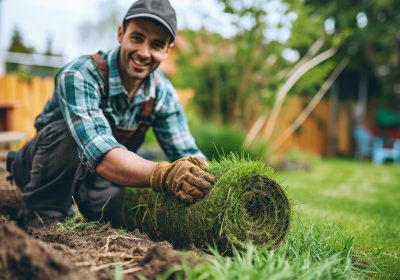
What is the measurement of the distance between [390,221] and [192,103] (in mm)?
5057

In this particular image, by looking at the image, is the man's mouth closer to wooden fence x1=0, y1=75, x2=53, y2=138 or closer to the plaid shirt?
the plaid shirt

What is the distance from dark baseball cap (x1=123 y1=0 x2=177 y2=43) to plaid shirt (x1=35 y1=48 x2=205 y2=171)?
1.15 feet

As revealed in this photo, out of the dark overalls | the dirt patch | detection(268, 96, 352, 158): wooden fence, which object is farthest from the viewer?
detection(268, 96, 352, 158): wooden fence

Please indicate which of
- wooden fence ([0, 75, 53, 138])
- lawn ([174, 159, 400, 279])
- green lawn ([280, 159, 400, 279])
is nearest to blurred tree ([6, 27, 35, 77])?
wooden fence ([0, 75, 53, 138])

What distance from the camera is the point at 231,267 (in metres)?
1.75

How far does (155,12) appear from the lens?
2.59 meters

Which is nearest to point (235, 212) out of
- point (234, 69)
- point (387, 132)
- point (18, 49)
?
point (234, 69)

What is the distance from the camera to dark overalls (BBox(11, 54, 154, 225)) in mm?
2811

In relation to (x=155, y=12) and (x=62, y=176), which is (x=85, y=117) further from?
(x=155, y=12)

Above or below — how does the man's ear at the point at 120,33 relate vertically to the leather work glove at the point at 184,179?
above

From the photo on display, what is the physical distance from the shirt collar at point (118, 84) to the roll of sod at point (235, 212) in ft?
2.78

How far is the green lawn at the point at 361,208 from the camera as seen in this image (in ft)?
8.76

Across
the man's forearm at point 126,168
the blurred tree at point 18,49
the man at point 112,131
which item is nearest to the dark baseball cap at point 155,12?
the man at point 112,131

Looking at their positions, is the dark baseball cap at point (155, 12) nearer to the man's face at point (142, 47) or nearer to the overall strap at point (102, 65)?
the man's face at point (142, 47)
